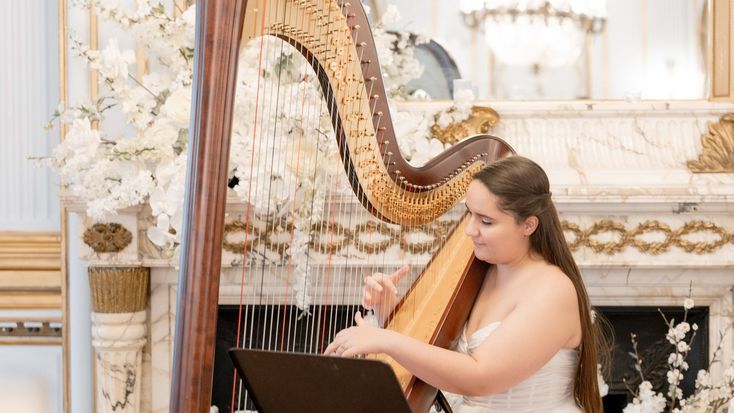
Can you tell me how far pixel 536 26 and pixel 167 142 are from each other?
1531mm

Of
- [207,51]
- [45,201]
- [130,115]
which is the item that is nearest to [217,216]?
[207,51]

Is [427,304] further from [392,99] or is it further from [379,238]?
[392,99]

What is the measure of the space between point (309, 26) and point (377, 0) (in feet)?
6.58

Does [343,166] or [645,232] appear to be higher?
[343,166]

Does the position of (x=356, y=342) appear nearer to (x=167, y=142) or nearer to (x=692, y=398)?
(x=167, y=142)

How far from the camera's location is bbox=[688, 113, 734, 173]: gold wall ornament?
3309 millimetres

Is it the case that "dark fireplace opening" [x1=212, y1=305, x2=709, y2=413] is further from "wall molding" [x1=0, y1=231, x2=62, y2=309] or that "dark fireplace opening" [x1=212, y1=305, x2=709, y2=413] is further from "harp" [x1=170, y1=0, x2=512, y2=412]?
"harp" [x1=170, y1=0, x2=512, y2=412]

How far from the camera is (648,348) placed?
3.43m

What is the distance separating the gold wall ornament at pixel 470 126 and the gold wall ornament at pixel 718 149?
2.44ft

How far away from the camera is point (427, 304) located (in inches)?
90.7

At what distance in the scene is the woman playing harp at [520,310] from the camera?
1956 millimetres

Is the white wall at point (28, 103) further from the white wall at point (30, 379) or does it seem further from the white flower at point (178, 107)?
the white flower at point (178, 107)

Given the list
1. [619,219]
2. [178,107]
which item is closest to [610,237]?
[619,219]

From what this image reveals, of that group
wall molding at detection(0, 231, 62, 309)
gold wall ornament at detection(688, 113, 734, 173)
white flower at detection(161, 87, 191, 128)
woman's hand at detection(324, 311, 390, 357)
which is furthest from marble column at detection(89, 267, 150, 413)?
gold wall ornament at detection(688, 113, 734, 173)
